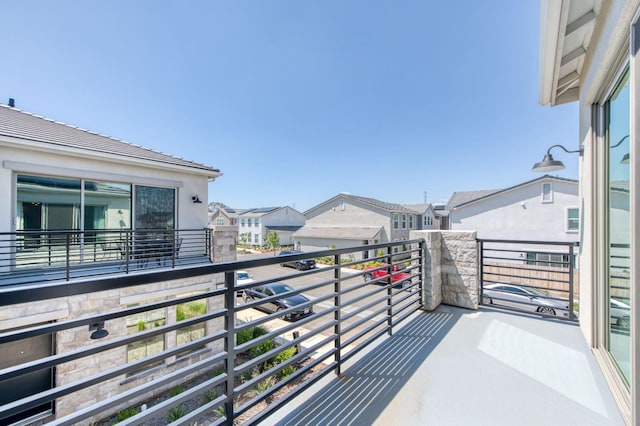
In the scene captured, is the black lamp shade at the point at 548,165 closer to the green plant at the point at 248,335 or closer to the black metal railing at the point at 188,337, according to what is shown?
the black metal railing at the point at 188,337

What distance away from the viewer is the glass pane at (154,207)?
6668 millimetres

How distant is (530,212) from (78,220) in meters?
20.2

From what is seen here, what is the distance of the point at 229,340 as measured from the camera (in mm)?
1429

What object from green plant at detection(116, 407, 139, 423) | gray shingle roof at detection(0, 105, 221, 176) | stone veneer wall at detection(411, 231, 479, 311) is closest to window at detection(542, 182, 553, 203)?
stone veneer wall at detection(411, 231, 479, 311)

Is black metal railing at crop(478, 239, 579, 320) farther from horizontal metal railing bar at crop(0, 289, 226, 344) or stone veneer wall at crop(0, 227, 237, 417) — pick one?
stone veneer wall at crop(0, 227, 237, 417)

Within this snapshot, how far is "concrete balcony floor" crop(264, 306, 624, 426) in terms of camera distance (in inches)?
68.5

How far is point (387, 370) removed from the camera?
2281 mm

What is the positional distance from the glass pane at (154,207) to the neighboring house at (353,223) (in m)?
13.7

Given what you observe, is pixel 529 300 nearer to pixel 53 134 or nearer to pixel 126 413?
pixel 126 413

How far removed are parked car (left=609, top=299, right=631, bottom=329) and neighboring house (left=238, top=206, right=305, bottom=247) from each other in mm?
26002

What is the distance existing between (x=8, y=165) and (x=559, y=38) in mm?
8387

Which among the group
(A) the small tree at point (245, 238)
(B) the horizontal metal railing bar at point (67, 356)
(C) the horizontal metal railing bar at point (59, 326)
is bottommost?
(A) the small tree at point (245, 238)

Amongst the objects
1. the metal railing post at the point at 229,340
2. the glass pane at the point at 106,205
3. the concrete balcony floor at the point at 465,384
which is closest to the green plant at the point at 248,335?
the glass pane at the point at 106,205

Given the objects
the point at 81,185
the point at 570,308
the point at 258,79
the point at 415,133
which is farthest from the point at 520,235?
the point at 81,185
